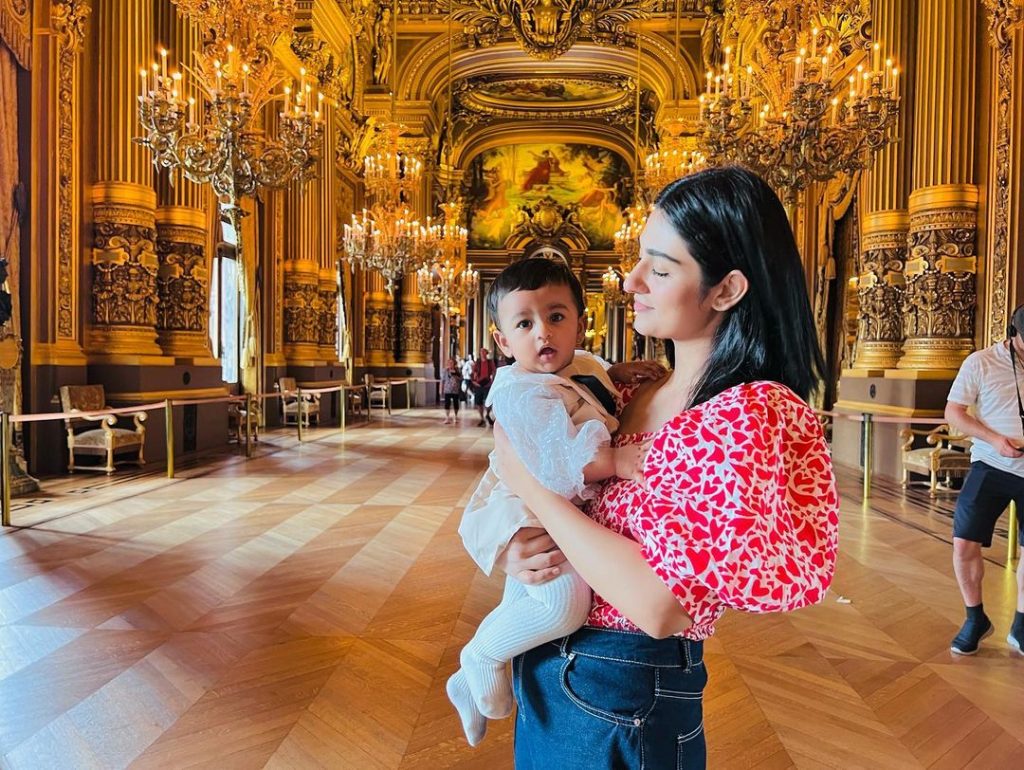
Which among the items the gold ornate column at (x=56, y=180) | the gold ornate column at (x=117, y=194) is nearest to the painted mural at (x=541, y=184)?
the gold ornate column at (x=117, y=194)

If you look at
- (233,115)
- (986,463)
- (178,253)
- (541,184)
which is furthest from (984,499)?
(541,184)

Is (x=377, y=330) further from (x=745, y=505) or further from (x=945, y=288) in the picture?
(x=745, y=505)

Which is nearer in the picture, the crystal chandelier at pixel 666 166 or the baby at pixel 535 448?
the baby at pixel 535 448

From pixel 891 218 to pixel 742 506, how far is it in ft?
33.6

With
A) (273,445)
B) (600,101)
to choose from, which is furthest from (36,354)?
(600,101)

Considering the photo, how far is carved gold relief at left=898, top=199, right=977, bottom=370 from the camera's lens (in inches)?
340

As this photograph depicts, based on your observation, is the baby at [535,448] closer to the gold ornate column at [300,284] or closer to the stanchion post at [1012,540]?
the stanchion post at [1012,540]

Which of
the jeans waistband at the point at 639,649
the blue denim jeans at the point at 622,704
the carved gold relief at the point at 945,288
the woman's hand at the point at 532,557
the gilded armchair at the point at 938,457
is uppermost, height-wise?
the carved gold relief at the point at 945,288

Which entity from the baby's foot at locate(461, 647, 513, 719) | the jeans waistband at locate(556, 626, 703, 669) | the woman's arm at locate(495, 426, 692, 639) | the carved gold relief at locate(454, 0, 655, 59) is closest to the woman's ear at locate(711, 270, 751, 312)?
the woman's arm at locate(495, 426, 692, 639)

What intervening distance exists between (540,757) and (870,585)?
4.22m

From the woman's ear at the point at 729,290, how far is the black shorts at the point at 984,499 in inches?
136

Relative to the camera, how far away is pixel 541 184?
105ft

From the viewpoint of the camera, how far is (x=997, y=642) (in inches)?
151

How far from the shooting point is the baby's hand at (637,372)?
139cm
